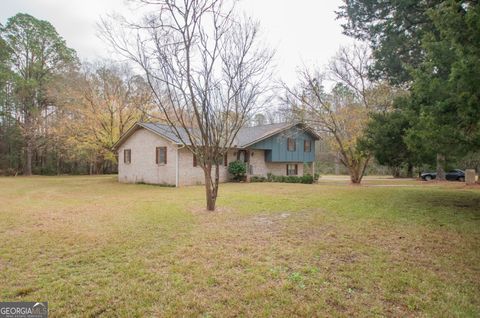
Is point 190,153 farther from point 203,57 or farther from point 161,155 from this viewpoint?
point 203,57

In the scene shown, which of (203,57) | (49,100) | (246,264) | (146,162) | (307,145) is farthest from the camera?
(49,100)

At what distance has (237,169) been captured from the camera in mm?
19609

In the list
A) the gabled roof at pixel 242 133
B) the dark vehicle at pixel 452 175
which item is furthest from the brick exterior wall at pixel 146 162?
the dark vehicle at pixel 452 175

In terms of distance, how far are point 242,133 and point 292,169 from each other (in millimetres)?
5436

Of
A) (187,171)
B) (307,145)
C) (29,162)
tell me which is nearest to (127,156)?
(187,171)

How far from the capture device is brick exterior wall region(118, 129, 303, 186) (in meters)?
17.1

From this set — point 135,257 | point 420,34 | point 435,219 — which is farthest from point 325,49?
point 135,257

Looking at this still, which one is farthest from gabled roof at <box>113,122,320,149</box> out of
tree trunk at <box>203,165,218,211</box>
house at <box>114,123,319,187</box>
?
tree trunk at <box>203,165,218,211</box>

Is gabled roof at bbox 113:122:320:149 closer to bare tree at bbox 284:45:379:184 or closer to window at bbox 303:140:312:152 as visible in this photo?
window at bbox 303:140:312:152

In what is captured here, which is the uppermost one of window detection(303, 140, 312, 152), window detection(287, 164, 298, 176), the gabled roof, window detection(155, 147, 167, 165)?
the gabled roof

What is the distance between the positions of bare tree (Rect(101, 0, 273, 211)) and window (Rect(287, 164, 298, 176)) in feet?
51.5

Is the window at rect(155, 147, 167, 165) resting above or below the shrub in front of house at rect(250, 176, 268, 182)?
above

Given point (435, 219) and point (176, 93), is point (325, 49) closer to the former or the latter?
point (176, 93)

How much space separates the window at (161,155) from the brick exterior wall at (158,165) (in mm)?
196
